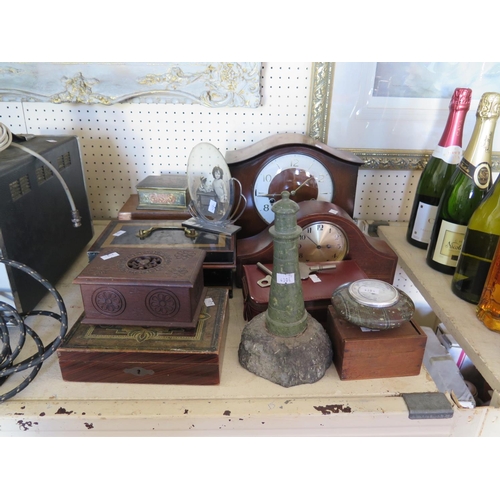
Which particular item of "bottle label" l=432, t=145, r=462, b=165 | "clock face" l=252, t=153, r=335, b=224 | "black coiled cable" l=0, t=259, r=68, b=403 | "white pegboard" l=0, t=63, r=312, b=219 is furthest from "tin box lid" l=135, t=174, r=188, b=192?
"bottle label" l=432, t=145, r=462, b=165

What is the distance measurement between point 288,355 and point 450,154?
2.21 feet

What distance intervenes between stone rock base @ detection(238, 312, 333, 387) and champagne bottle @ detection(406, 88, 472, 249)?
47cm

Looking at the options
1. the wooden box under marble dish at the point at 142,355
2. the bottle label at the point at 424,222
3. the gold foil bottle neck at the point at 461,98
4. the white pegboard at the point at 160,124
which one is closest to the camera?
the wooden box under marble dish at the point at 142,355

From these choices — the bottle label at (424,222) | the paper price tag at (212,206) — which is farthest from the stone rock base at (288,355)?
the bottle label at (424,222)

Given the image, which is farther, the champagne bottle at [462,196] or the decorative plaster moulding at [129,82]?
the decorative plaster moulding at [129,82]

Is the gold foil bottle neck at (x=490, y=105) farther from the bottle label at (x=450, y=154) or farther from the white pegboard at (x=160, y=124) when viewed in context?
the white pegboard at (x=160, y=124)

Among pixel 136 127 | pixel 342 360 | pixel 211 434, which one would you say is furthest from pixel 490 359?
pixel 136 127

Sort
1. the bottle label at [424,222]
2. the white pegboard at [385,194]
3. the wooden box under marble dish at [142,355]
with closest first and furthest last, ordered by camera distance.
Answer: the wooden box under marble dish at [142,355] → the bottle label at [424,222] → the white pegboard at [385,194]

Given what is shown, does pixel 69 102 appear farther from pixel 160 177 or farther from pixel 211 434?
pixel 211 434

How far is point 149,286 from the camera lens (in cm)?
67

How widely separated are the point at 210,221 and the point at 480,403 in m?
1.00

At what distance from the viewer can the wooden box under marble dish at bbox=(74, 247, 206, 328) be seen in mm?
670

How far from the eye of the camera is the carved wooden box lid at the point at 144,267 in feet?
2.19

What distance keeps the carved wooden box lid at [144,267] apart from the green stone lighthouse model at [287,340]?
15 centimetres
